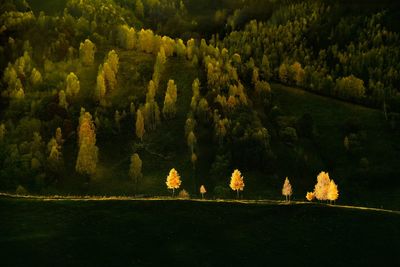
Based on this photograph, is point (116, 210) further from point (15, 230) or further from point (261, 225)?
point (261, 225)

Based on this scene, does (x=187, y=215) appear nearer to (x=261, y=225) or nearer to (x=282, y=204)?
(x=261, y=225)

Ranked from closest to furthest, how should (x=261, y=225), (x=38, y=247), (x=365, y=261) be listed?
1. (x=38, y=247)
2. (x=365, y=261)
3. (x=261, y=225)

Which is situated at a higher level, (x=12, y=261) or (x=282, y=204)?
(x=282, y=204)

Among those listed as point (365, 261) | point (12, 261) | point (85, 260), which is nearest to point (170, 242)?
point (85, 260)

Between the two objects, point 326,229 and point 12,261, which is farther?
point 326,229

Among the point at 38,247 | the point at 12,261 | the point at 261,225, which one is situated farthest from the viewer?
the point at 261,225

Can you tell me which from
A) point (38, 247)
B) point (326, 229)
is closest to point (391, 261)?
point (326, 229)
